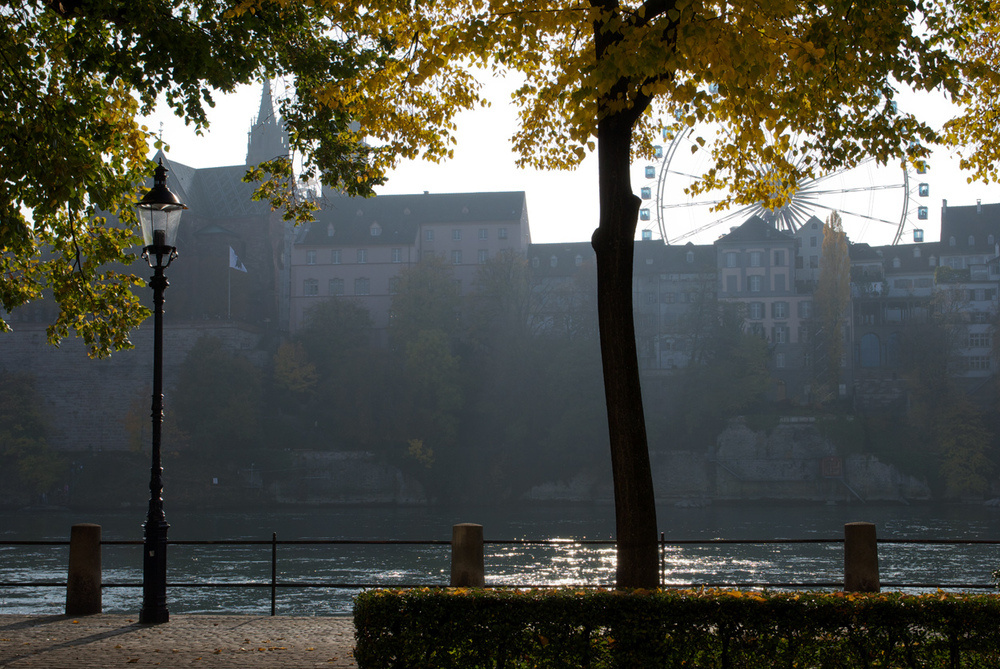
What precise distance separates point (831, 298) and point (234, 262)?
5082cm

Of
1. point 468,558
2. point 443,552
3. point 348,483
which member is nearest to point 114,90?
point 468,558

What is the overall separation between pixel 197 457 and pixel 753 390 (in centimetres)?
3947

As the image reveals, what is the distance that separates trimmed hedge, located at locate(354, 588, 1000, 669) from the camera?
6723 millimetres

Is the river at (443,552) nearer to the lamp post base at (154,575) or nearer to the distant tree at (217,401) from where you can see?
the distant tree at (217,401)

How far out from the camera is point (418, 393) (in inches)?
2849

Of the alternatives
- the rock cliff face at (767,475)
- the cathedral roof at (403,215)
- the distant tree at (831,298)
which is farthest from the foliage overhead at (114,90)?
the cathedral roof at (403,215)

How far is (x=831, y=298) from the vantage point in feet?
249

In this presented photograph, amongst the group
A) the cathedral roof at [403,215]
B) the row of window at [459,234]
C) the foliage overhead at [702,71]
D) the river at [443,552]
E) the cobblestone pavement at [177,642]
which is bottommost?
the river at [443,552]

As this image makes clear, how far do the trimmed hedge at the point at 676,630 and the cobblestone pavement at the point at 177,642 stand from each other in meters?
1.45

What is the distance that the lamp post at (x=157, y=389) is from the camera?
11.2 metres

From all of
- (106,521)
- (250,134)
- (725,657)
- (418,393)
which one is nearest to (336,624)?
(725,657)

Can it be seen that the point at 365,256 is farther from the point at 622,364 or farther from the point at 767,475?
the point at 622,364

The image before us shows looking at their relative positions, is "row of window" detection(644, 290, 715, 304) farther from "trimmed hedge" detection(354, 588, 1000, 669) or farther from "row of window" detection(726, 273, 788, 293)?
"trimmed hedge" detection(354, 588, 1000, 669)

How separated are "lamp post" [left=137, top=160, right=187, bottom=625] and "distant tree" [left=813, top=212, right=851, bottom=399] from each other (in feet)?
223
